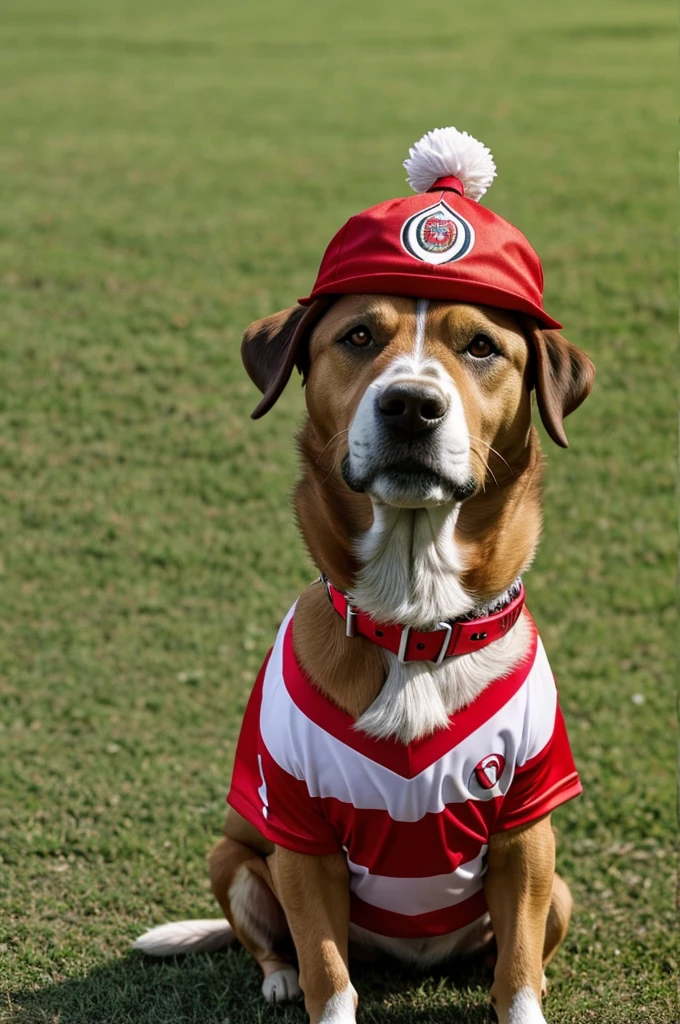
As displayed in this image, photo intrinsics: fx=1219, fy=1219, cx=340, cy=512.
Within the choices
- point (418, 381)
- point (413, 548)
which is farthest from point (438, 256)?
point (413, 548)

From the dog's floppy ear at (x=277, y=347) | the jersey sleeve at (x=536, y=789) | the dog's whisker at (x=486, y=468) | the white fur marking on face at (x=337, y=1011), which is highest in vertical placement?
the dog's floppy ear at (x=277, y=347)

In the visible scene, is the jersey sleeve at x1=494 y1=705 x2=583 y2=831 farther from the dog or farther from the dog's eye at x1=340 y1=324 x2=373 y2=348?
the dog's eye at x1=340 y1=324 x2=373 y2=348

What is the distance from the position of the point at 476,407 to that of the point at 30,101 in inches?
608

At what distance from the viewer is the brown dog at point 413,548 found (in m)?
3.31

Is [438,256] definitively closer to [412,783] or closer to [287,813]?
[412,783]

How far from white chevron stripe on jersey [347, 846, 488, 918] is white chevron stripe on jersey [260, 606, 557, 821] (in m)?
0.26

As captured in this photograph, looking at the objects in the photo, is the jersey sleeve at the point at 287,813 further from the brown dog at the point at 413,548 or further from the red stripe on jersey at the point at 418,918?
the red stripe on jersey at the point at 418,918

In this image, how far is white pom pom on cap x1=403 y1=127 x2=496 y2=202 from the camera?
3.49 meters

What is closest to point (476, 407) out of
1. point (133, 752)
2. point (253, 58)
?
point (133, 752)

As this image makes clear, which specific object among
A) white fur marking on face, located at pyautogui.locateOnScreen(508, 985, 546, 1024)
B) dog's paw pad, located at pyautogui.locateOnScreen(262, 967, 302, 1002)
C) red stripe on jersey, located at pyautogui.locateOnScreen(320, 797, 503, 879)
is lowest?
dog's paw pad, located at pyautogui.locateOnScreen(262, 967, 302, 1002)

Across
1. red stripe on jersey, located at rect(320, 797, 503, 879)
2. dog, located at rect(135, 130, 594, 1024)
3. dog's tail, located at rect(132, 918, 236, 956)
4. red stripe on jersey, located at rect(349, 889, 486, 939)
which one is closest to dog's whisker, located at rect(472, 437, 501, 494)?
dog, located at rect(135, 130, 594, 1024)

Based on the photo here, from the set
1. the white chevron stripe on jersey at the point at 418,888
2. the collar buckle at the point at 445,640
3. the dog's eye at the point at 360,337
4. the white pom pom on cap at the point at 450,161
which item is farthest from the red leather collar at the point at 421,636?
the white pom pom on cap at the point at 450,161

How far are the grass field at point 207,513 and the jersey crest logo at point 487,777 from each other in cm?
100

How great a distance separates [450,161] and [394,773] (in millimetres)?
1741
